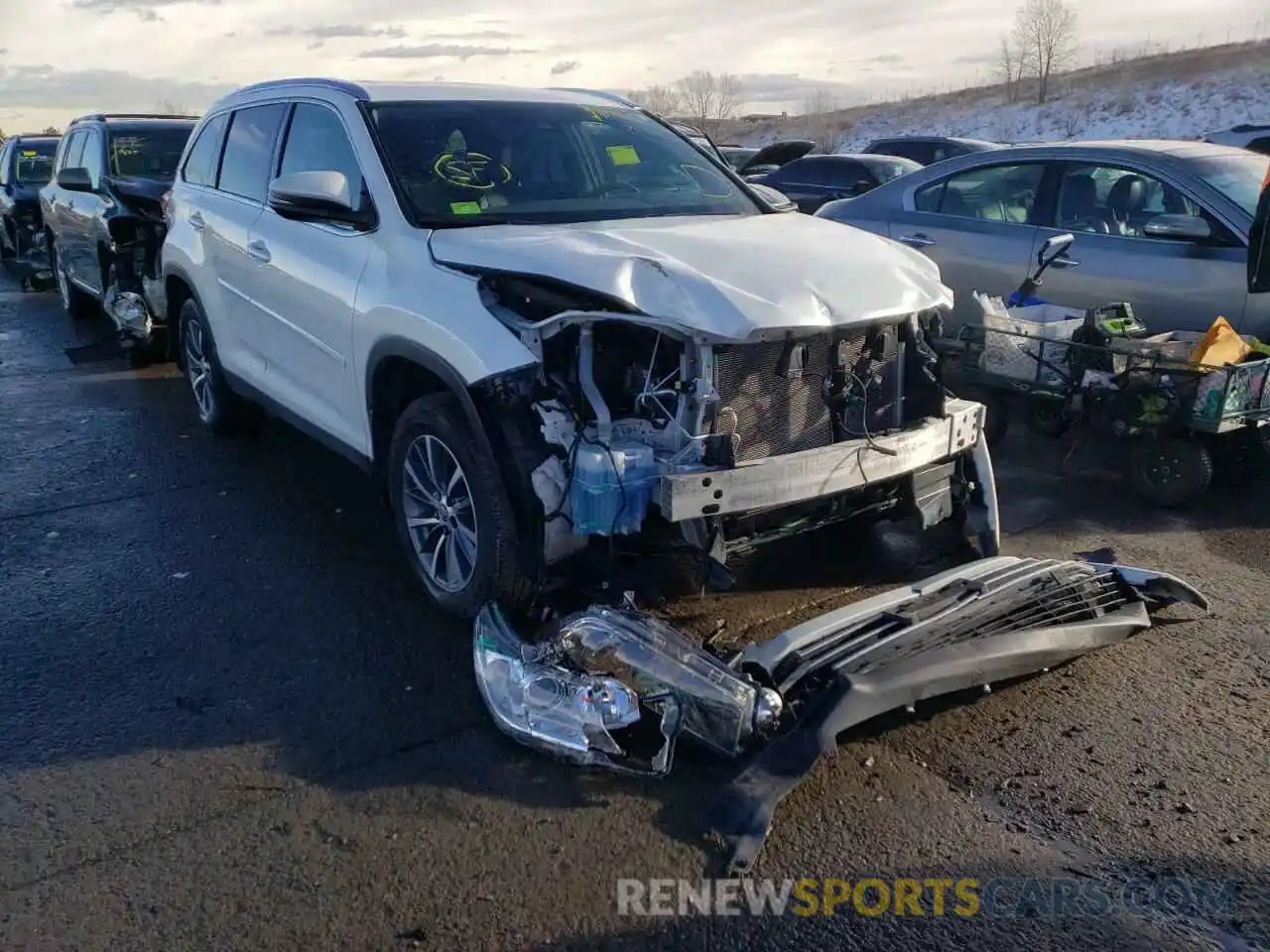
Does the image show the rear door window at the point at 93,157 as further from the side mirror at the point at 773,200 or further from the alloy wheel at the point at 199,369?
the side mirror at the point at 773,200

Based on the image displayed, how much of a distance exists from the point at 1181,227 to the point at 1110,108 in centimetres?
4151

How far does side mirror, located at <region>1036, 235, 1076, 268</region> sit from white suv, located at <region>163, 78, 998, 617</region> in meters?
2.02

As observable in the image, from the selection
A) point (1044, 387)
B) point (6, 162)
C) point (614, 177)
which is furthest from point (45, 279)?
point (1044, 387)

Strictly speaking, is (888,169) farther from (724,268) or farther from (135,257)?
(724,268)

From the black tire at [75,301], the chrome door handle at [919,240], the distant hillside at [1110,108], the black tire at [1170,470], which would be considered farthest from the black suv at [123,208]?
the distant hillside at [1110,108]

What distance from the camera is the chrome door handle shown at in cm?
756

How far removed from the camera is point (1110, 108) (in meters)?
42.8

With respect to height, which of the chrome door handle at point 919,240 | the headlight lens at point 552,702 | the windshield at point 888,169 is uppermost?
the chrome door handle at point 919,240

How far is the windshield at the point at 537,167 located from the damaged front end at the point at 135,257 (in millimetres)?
4904

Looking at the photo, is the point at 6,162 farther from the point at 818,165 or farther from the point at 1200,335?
the point at 1200,335

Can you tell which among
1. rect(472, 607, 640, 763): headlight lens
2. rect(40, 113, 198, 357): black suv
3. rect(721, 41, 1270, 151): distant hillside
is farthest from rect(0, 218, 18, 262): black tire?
rect(721, 41, 1270, 151): distant hillside

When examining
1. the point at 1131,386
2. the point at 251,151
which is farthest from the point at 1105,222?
the point at 251,151

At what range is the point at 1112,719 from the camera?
3.63 meters

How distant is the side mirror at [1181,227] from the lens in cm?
626
